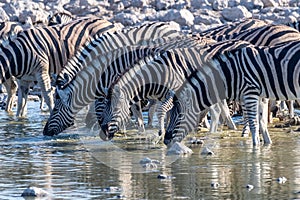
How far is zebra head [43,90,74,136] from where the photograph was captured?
14711 mm

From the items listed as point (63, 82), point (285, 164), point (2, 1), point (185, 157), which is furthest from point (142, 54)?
point (2, 1)

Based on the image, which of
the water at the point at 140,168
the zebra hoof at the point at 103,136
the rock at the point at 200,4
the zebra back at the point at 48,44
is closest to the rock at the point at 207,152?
the water at the point at 140,168

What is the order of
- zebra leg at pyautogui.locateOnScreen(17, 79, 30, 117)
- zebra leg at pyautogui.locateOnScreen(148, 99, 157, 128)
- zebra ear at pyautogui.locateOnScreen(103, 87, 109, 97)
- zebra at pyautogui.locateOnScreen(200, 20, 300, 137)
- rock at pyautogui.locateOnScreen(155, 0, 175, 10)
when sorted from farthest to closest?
1. rock at pyautogui.locateOnScreen(155, 0, 175, 10)
2. zebra leg at pyautogui.locateOnScreen(17, 79, 30, 117)
3. zebra leg at pyautogui.locateOnScreen(148, 99, 157, 128)
4. zebra at pyautogui.locateOnScreen(200, 20, 300, 137)
5. zebra ear at pyautogui.locateOnScreen(103, 87, 109, 97)

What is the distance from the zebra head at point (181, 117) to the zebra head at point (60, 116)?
2.08 meters

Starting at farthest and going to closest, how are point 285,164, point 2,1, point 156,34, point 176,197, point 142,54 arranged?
1. point 2,1
2. point 156,34
3. point 142,54
4. point 285,164
5. point 176,197

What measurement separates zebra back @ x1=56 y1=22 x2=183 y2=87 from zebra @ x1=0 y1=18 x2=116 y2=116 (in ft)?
4.61

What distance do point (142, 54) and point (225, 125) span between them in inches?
73.8

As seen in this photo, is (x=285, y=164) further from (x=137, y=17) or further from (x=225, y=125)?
(x=137, y=17)

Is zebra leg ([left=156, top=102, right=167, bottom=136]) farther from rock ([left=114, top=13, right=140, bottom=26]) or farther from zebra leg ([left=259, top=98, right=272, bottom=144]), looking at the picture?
rock ([left=114, top=13, right=140, bottom=26])

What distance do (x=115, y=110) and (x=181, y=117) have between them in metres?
0.94

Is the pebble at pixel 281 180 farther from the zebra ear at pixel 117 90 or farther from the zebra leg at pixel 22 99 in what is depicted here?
the zebra leg at pixel 22 99

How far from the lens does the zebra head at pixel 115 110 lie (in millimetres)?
13438

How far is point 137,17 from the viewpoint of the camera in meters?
26.8

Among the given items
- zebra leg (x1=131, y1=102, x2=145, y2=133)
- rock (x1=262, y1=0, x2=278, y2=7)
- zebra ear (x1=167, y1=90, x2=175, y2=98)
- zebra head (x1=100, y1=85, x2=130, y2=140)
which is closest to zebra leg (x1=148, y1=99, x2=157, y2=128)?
zebra leg (x1=131, y1=102, x2=145, y2=133)
